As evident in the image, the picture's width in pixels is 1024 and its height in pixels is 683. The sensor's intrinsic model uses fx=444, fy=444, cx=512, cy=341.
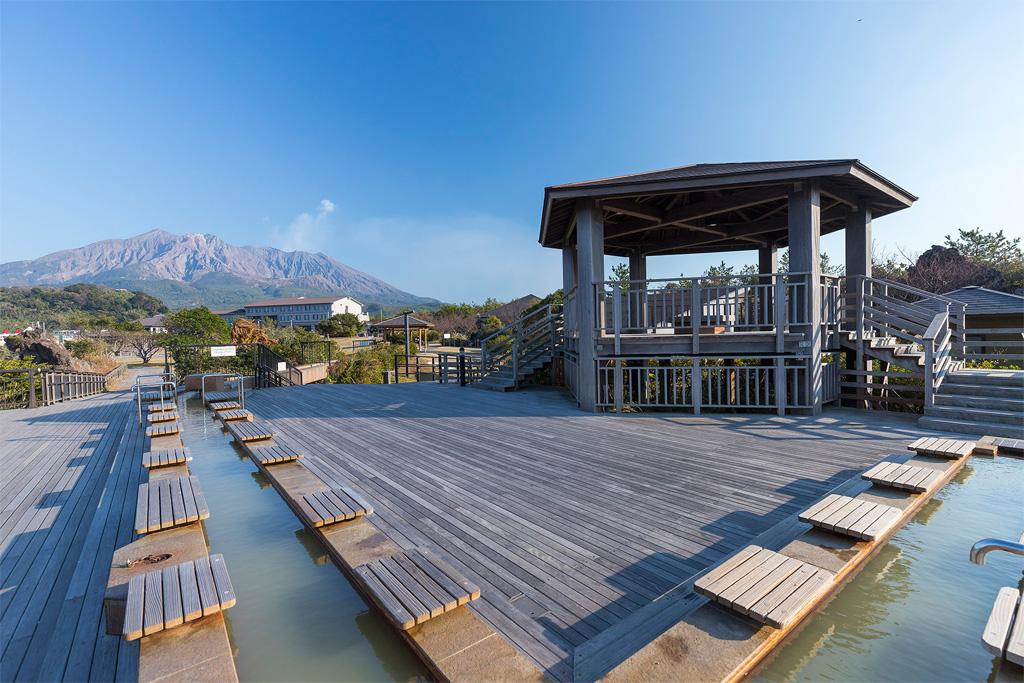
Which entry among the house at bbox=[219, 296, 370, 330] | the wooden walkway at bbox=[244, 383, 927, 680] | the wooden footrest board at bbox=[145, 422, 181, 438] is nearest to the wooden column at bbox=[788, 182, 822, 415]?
the wooden walkway at bbox=[244, 383, 927, 680]

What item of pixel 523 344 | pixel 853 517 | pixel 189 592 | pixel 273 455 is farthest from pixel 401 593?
pixel 523 344

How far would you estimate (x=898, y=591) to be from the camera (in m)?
2.64

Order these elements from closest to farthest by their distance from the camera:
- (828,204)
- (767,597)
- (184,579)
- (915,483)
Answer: (767,597) < (184,579) < (915,483) < (828,204)

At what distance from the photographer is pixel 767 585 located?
2.29 meters

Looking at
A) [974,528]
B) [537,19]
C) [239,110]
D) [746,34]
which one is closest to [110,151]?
[239,110]

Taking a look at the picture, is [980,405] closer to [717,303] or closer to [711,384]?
[711,384]

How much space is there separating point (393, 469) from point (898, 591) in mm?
4352

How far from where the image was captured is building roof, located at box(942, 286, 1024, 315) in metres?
9.77

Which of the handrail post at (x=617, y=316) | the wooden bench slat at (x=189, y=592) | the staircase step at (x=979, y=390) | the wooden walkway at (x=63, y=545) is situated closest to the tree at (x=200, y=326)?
the wooden walkway at (x=63, y=545)

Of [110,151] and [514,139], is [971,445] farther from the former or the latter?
[110,151]

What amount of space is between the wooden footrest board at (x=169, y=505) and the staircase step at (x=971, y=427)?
28.4 ft

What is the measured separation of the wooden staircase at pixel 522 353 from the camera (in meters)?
11.2

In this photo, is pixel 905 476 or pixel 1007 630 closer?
pixel 1007 630

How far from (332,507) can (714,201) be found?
8.38 m
